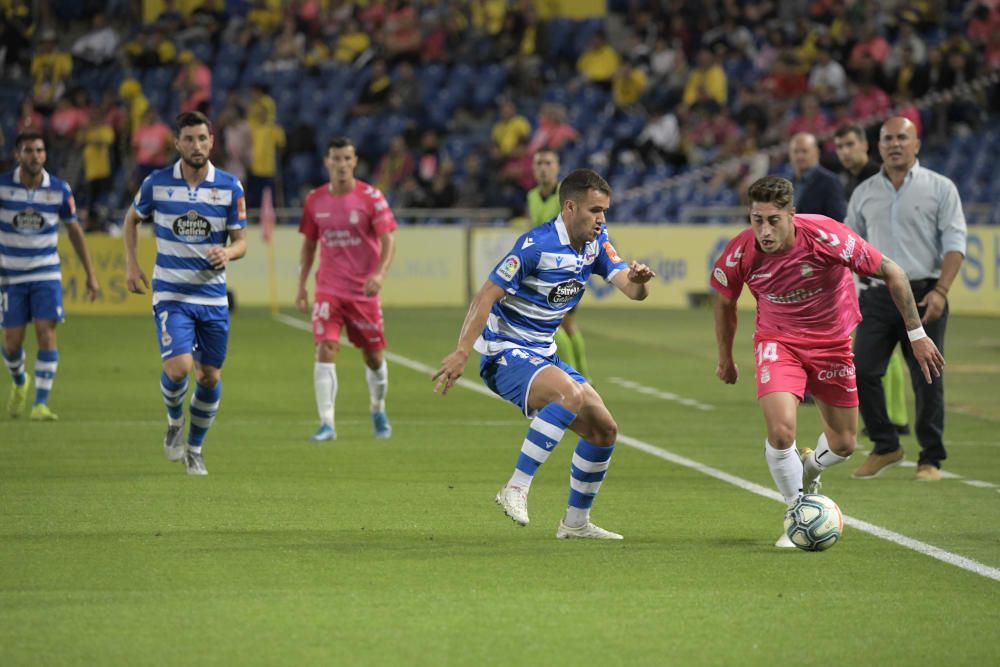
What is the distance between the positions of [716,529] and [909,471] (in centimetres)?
286

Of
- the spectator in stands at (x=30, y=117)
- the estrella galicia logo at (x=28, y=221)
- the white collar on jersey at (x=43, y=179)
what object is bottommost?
the spectator in stands at (x=30, y=117)

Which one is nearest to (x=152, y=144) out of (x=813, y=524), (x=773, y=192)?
(x=773, y=192)

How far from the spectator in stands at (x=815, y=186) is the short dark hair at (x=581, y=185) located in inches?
210

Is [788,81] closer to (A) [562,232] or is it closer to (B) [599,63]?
(B) [599,63]

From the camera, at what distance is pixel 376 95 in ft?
103

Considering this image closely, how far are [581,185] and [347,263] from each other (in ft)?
16.4

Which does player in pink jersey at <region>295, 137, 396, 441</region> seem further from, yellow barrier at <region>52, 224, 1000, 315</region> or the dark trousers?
yellow barrier at <region>52, 224, 1000, 315</region>

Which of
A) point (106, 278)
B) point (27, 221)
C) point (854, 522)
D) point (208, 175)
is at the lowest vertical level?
point (106, 278)

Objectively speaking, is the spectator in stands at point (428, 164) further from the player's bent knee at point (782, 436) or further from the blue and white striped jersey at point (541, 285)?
the player's bent knee at point (782, 436)

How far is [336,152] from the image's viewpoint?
13.0 metres

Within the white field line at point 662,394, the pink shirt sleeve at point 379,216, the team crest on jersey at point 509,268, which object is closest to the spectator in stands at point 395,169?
the white field line at point 662,394

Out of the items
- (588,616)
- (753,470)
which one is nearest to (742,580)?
(588,616)

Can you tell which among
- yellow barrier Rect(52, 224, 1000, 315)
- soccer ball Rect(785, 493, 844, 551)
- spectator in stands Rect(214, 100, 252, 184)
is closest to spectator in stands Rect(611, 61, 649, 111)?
yellow barrier Rect(52, 224, 1000, 315)

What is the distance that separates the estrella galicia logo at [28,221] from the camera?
13789mm
